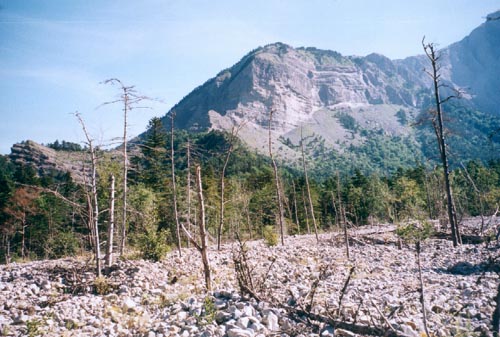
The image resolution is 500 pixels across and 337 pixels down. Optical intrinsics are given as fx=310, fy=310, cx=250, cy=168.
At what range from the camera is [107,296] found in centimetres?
1035

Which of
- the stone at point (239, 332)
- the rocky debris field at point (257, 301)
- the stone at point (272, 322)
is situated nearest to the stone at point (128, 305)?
the rocky debris field at point (257, 301)

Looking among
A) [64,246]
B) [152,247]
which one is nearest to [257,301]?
[152,247]

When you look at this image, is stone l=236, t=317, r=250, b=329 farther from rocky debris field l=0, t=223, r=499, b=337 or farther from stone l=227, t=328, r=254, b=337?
stone l=227, t=328, r=254, b=337

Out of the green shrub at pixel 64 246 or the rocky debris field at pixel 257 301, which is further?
the green shrub at pixel 64 246

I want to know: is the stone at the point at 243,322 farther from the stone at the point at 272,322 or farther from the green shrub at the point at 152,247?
the green shrub at the point at 152,247

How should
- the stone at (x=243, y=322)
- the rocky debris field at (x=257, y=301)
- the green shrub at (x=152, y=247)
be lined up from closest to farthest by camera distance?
the rocky debris field at (x=257, y=301), the stone at (x=243, y=322), the green shrub at (x=152, y=247)

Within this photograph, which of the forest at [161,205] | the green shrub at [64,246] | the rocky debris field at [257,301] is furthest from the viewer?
the green shrub at [64,246]

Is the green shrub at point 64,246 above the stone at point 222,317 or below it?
below

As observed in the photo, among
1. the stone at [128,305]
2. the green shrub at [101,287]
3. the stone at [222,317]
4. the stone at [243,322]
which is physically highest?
the stone at [243,322]

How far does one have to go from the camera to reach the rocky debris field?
620 centimetres

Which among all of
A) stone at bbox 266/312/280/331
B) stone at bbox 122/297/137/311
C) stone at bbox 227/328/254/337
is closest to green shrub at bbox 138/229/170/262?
stone at bbox 122/297/137/311

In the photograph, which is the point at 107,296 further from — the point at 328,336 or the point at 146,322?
the point at 328,336

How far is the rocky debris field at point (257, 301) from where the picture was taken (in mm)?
6195

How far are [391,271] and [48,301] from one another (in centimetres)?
1257
